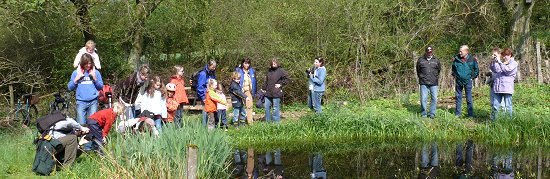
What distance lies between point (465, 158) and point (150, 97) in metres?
4.71

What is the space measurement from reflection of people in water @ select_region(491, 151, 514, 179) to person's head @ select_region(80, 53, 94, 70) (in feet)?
19.1

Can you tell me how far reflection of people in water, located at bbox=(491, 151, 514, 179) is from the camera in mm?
7621

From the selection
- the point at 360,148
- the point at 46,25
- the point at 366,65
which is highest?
the point at 46,25

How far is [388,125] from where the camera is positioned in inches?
433

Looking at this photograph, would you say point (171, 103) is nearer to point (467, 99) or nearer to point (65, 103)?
point (65, 103)

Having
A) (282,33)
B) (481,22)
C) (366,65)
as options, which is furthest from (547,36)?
(282,33)

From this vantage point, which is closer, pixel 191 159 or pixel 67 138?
pixel 191 159

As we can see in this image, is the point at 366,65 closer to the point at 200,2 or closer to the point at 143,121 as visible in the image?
the point at 200,2

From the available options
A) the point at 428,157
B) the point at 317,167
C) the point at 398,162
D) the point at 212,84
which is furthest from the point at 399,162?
the point at 212,84

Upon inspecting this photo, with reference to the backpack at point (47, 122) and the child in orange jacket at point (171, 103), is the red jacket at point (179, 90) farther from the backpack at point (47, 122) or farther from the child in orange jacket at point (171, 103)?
the backpack at point (47, 122)

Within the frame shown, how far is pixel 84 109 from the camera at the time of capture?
9453 mm

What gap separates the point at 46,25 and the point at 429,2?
1126 cm

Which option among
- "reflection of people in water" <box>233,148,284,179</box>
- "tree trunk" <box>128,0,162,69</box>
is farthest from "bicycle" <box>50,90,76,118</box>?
"reflection of people in water" <box>233,148,284,179</box>

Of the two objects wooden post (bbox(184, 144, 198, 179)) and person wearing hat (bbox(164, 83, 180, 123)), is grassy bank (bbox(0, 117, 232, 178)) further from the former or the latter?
person wearing hat (bbox(164, 83, 180, 123))
